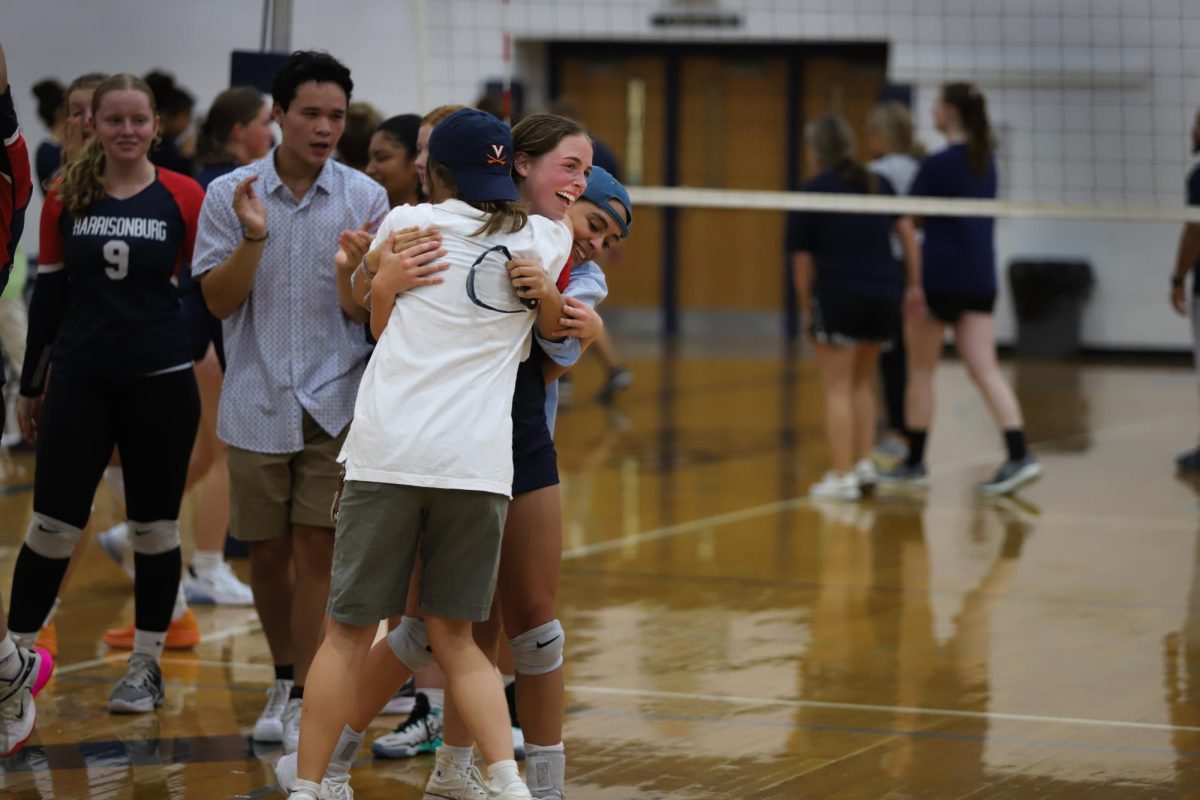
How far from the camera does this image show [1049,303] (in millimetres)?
15852

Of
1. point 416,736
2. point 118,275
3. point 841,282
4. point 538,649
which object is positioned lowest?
point 416,736

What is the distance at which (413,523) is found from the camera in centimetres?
344

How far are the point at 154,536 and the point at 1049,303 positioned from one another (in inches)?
488

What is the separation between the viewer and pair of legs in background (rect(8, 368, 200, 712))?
4535mm

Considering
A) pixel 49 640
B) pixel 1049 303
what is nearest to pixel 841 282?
pixel 49 640

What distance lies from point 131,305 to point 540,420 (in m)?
1.45

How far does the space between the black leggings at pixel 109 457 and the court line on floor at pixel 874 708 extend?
1270 mm

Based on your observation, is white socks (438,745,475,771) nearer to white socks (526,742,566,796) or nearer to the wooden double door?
white socks (526,742,566,796)

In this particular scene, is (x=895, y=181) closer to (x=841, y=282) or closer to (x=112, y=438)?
(x=841, y=282)

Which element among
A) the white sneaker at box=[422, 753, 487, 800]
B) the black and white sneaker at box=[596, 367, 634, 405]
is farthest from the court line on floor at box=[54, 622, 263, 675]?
the black and white sneaker at box=[596, 367, 634, 405]

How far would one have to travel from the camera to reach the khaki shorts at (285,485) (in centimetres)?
428

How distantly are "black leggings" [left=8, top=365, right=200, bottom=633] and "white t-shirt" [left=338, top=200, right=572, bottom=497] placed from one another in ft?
4.30

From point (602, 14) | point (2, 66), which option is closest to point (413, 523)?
point (2, 66)

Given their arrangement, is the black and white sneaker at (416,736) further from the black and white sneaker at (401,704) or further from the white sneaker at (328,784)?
the white sneaker at (328,784)
